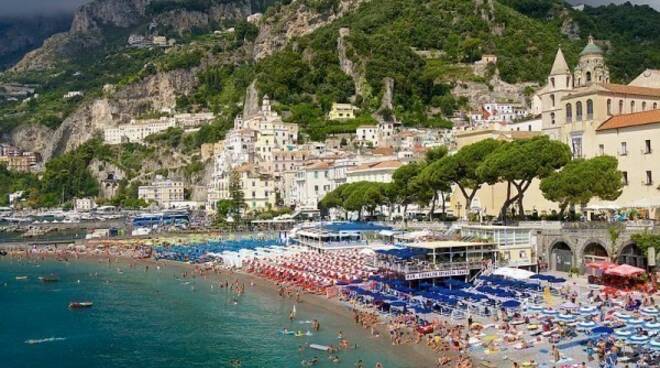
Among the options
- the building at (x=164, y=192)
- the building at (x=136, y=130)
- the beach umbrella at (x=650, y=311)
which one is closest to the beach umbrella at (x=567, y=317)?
the beach umbrella at (x=650, y=311)

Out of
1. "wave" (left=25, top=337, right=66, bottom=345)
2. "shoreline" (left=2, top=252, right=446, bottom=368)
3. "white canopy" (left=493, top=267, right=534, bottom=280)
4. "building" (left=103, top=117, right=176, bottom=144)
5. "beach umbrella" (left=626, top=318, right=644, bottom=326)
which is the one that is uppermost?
"building" (left=103, top=117, right=176, bottom=144)

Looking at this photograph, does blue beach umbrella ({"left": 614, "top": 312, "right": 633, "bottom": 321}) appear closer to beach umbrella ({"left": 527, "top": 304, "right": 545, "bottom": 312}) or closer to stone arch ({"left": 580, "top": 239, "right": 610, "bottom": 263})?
beach umbrella ({"left": 527, "top": 304, "right": 545, "bottom": 312})

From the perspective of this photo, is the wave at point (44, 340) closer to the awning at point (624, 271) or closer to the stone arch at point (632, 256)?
the awning at point (624, 271)

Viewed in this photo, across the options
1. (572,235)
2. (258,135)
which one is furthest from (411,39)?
(572,235)

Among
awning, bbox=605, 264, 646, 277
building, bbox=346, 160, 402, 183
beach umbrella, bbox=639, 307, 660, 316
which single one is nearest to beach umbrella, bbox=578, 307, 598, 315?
beach umbrella, bbox=639, 307, 660, 316

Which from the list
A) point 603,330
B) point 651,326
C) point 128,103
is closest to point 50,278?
point 603,330

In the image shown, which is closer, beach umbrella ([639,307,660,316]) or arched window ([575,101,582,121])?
beach umbrella ([639,307,660,316])
